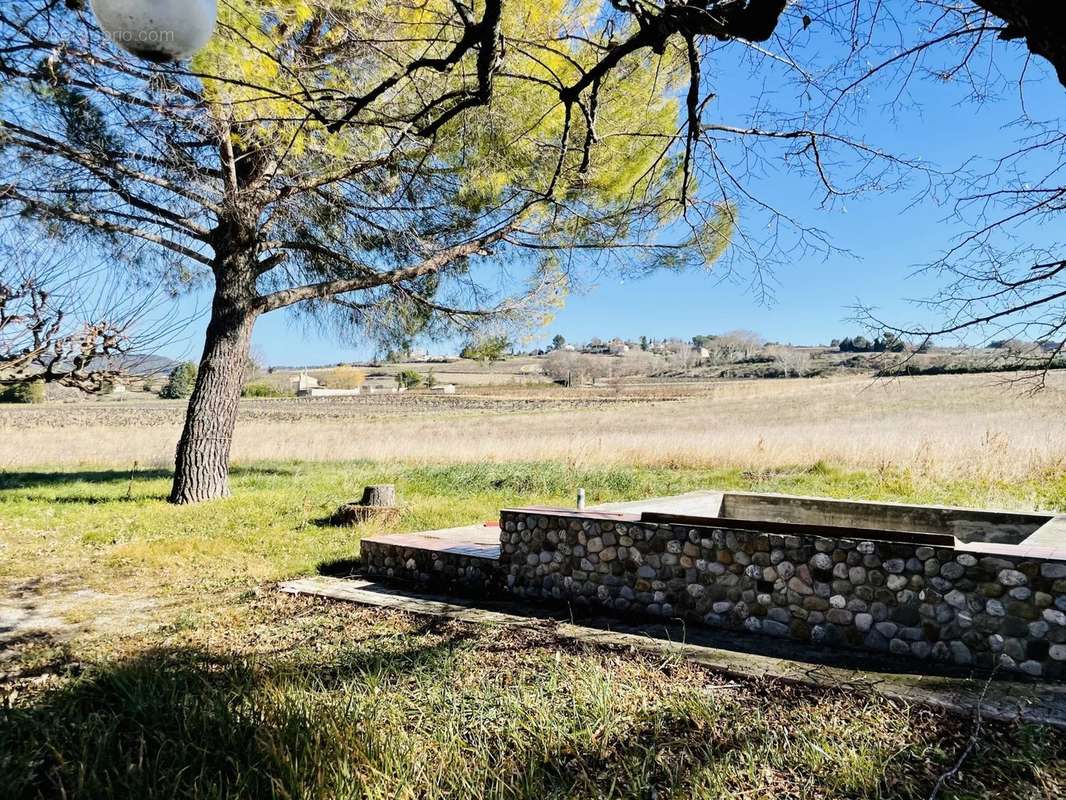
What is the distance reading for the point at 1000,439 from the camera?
32.3ft

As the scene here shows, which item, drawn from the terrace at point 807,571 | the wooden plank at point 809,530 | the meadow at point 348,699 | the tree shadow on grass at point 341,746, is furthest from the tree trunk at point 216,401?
the wooden plank at point 809,530

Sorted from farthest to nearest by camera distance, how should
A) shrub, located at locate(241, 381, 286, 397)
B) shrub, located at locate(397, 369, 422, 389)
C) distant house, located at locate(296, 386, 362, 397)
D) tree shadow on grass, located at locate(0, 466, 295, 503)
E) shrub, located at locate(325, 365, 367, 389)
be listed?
shrub, located at locate(325, 365, 367, 389), shrub, located at locate(397, 369, 422, 389), shrub, located at locate(241, 381, 286, 397), distant house, located at locate(296, 386, 362, 397), tree shadow on grass, located at locate(0, 466, 295, 503)

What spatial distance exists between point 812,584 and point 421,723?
6.95ft

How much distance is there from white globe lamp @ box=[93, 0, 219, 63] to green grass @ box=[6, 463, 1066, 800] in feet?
6.88

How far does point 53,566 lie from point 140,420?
77.0 ft

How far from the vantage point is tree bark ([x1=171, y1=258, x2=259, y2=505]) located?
28.9ft

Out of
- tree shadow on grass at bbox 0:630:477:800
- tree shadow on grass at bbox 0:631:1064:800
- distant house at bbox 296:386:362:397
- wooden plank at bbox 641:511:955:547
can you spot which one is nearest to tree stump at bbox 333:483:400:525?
wooden plank at bbox 641:511:955:547

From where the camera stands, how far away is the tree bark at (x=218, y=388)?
8.80 m

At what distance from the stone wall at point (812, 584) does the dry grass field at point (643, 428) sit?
849 millimetres

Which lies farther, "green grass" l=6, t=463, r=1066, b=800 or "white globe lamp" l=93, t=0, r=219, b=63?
"green grass" l=6, t=463, r=1066, b=800

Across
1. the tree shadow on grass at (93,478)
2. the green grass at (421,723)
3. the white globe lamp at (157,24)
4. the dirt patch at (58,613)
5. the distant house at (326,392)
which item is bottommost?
the dirt patch at (58,613)

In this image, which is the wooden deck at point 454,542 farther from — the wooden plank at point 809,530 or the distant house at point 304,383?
the distant house at point 304,383

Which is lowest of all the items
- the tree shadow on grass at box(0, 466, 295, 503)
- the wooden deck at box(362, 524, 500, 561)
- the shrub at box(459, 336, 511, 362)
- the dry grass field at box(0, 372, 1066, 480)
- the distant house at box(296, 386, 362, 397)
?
the tree shadow on grass at box(0, 466, 295, 503)

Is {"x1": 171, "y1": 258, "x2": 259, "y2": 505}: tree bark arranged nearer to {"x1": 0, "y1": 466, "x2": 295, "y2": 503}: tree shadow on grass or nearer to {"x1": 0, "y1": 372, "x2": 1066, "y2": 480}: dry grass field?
{"x1": 0, "y1": 466, "x2": 295, "y2": 503}: tree shadow on grass
